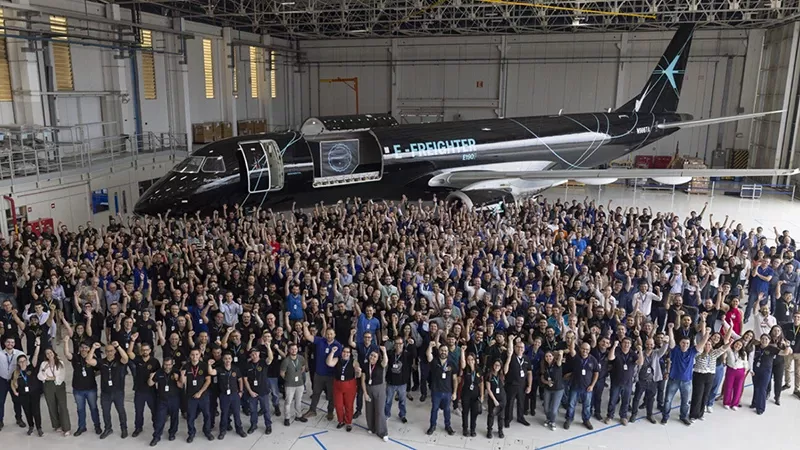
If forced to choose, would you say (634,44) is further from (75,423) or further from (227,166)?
(75,423)

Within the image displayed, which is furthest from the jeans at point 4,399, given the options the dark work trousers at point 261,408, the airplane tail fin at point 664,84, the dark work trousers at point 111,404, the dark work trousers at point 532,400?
the airplane tail fin at point 664,84

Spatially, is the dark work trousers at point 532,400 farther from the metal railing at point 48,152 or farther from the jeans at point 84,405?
the metal railing at point 48,152

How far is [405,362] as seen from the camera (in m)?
9.01

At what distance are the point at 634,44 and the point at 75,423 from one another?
3585cm

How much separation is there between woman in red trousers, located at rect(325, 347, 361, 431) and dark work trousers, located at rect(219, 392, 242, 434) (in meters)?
1.46

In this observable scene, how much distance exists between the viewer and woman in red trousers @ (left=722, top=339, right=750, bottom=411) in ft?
30.6

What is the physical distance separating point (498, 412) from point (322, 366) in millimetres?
2853

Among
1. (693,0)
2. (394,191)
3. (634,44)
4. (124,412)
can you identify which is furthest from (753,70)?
(124,412)

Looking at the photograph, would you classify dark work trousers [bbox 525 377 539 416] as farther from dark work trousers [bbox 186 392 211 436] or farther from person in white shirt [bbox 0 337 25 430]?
person in white shirt [bbox 0 337 25 430]

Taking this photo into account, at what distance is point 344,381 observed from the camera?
883 centimetres

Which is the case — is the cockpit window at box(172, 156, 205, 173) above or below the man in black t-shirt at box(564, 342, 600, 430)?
above

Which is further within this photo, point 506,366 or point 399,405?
point 399,405

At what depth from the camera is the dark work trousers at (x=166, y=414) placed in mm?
8484

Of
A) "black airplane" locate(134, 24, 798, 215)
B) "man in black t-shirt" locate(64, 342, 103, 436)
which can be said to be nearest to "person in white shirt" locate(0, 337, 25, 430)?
"man in black t-shirt" locate(64, 342, 103, 436)
